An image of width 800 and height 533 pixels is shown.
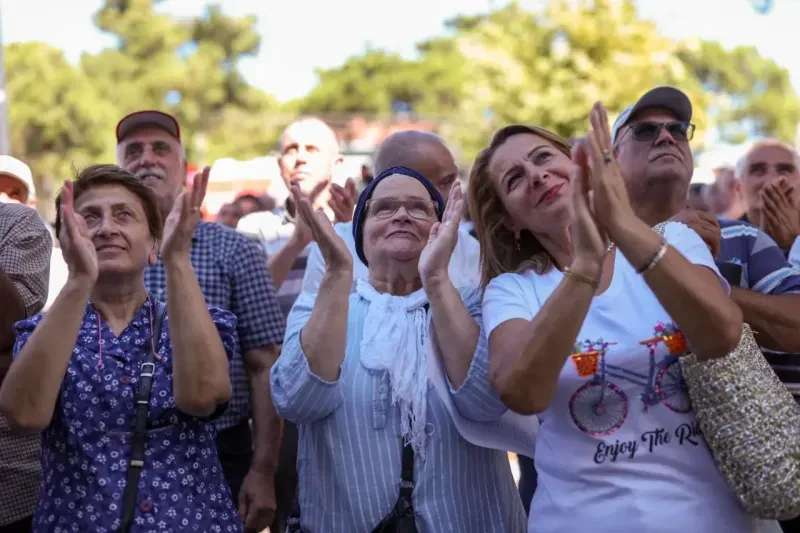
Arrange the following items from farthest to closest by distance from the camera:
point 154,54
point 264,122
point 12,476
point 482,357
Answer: point 264,122
point 154,54
point 12,476
point 482,357

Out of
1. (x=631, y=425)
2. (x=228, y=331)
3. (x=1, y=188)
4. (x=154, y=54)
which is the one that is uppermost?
(x=154, y=54)

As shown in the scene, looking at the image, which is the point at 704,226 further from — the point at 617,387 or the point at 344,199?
the point at 344,199

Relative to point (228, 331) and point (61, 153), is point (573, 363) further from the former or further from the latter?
point (61, 153)

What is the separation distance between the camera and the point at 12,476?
346 cm

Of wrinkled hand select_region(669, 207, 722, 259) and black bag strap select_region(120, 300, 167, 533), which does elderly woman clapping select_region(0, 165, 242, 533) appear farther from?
wrinkled hand select_region(669, 207, 722, 259)

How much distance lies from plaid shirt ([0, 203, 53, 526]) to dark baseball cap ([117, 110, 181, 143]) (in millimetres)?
1033

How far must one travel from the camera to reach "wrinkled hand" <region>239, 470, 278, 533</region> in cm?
381

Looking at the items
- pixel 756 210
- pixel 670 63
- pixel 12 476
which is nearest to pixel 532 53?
pixel 670 63

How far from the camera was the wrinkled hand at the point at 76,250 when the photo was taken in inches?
110

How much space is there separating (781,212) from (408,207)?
5.04ft

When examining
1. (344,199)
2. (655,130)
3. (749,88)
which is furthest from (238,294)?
(749,88)

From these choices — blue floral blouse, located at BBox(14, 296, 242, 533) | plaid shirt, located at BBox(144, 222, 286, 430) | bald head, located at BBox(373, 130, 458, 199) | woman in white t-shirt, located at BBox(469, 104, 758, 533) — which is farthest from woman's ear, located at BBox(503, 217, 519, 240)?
bald head, located at BBox(373, 130, 458, 199)

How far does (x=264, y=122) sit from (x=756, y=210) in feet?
175

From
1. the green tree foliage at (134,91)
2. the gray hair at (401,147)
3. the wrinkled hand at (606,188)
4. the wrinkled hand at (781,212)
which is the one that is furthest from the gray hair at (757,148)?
the green tree foliage at (134,91)
